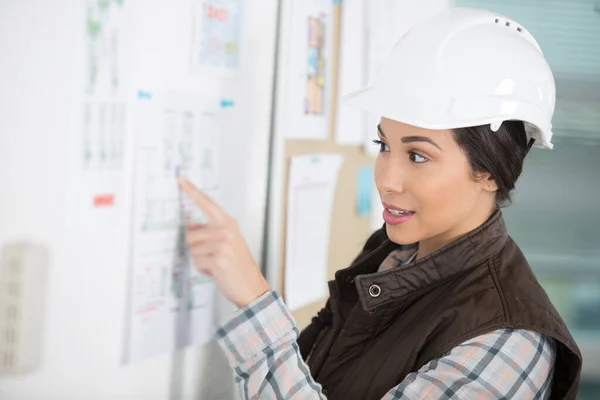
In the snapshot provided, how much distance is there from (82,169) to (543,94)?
73 centimetres

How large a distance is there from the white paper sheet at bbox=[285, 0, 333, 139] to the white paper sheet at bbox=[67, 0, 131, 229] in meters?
0.52

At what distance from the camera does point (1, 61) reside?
93 cm

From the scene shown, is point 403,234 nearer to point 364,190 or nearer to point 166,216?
point 166,216

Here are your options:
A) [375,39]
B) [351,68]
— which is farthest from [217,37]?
[375,39]

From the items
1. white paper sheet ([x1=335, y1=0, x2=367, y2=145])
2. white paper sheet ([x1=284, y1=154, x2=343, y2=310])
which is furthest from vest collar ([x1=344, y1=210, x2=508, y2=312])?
white paper sheet ([x1=335, y1=0, x2=367, y2=145])

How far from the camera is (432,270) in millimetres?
1118

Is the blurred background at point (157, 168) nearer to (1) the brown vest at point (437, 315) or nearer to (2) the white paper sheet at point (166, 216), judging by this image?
(2) the white paper sheet at point (166, 216)

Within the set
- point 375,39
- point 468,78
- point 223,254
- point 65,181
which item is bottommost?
point 223,254

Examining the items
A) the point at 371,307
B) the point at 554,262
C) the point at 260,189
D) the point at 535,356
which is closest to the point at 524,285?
the point at 535,356

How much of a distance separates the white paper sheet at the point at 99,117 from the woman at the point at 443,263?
221 millimetres

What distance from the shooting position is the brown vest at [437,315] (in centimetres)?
103

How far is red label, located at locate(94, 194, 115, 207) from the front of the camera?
110 centimetres

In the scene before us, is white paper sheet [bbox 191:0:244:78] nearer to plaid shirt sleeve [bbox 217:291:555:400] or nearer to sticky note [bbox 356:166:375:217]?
plaid shirt sleeve [bbox 217:291:555:400]

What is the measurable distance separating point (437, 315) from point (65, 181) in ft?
1.91
